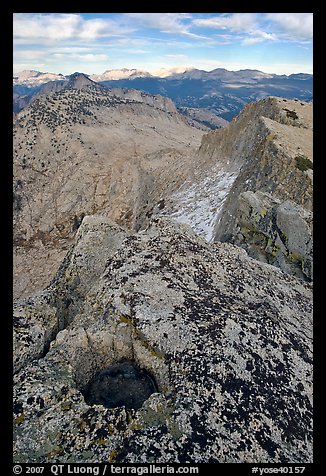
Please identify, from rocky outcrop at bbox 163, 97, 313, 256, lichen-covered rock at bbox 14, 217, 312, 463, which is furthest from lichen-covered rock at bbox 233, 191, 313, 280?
lichen-covered rock at bbox 14, 217, 312, 463

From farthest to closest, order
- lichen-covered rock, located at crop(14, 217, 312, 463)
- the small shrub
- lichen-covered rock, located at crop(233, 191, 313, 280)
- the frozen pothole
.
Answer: the small shrub < lichen-covered rock, located at crop(233, 191, 313, 280) < the frozen pothole < lichen-covered rock, located at crop(14, 217, 312, 463)

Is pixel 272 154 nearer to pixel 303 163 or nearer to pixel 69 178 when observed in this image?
pixel 303 163

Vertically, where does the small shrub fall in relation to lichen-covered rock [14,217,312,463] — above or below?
above

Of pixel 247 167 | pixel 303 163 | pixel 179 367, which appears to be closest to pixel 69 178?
pixel 247 167

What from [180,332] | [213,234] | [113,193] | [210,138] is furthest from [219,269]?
[113,193]

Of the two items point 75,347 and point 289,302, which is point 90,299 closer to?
A: point 75,347

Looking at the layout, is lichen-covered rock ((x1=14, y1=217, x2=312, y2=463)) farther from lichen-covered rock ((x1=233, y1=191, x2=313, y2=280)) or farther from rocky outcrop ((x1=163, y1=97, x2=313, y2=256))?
rocky outcrop ((x1=163, y1=97, x2=313, y2=256))

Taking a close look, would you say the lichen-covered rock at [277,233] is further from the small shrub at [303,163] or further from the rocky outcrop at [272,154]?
the small shrub at [303,163]

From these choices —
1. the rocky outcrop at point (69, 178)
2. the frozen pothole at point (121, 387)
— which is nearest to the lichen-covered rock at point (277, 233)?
the frozen pothole at point (121, 387)
